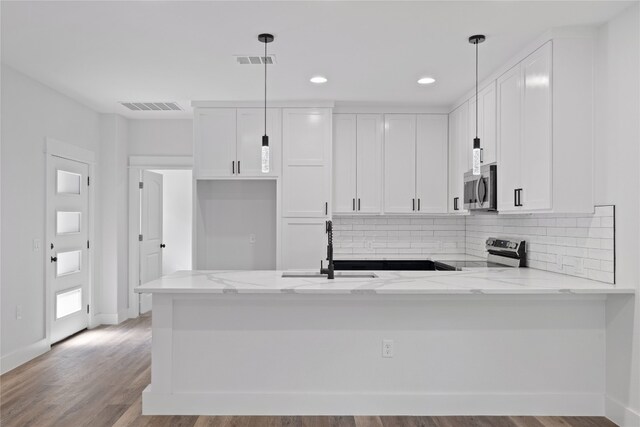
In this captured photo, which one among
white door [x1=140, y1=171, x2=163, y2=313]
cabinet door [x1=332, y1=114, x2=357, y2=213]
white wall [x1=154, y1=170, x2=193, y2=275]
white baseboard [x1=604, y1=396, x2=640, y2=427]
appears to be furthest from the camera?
white wall [x1=154, y1=170, x2=193, y2=275]

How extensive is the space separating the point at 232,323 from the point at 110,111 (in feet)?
12.6

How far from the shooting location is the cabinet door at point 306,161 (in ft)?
16.6

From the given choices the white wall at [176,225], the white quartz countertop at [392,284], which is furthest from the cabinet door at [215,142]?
the white wall at [176,225]

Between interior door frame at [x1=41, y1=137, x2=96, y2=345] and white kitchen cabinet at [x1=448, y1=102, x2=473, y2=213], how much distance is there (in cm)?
428

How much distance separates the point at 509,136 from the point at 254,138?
8.75 ft

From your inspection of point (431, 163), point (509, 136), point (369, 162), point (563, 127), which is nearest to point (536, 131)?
point (563, 127)

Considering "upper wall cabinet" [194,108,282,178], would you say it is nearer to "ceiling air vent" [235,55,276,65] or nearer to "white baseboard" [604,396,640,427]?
"ceiling air vent" [235,55,276,65]

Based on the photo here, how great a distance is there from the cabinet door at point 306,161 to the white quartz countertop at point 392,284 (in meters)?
1.72

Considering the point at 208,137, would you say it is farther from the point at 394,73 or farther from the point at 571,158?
the point at 571,158

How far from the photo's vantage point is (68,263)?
507cm

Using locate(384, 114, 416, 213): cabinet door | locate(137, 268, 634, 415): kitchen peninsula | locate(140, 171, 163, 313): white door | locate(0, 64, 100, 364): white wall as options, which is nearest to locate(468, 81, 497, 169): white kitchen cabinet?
locate(384, 114, 416, 213): cabinet door

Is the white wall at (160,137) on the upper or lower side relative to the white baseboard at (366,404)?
upper

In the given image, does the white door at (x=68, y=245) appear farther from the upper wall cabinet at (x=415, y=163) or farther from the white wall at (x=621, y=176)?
the white wall at (x=621, y=176)

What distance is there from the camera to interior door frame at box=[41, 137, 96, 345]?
4.55m
